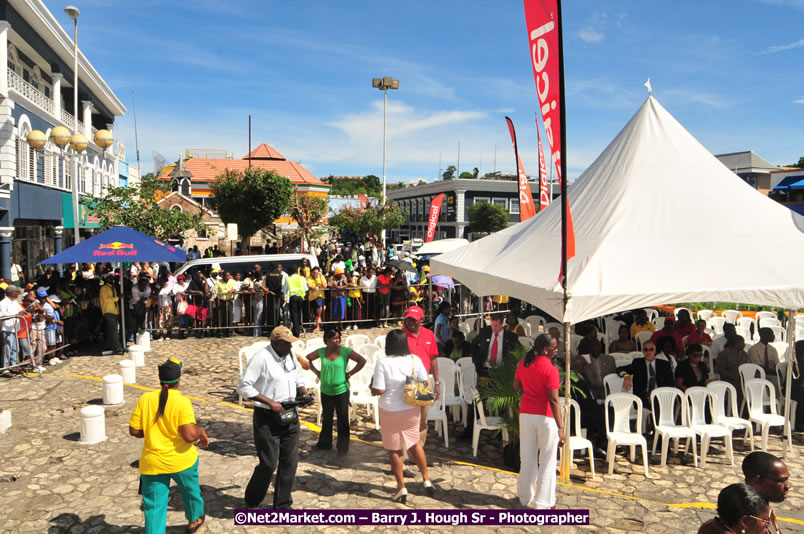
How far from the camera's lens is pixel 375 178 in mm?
157125

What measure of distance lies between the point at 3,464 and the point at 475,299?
12792mm

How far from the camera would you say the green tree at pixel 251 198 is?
1224 inches

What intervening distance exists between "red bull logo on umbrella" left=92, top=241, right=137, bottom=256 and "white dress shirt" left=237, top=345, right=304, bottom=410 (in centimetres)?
754

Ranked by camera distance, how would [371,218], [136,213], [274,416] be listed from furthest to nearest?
[371,218], [136,213], [274,416]

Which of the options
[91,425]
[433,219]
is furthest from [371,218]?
[91,425]

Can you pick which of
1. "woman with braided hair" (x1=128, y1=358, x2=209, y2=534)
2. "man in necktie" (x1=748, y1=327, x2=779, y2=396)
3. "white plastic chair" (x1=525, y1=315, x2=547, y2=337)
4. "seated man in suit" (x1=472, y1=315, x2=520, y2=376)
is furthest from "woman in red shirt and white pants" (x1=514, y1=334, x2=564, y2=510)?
"white plastic chair" (x1=525, y1=315, x2=547, y2=337)

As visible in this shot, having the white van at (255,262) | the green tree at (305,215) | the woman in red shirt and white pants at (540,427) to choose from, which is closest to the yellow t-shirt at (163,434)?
the woman in red shirt and white pants at (540,427)

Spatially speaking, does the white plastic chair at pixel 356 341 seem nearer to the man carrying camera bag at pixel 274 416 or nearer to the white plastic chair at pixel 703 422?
the man carrying camera bag at pixel 274 416

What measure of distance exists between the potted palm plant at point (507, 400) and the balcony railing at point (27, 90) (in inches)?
801

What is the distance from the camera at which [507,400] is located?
6457 millimetres

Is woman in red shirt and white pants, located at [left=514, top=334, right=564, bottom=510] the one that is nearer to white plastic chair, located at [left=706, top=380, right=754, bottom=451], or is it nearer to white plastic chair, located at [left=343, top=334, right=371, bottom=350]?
white plastic chair, located at [left=706, top=380, right=754, bottom=451]

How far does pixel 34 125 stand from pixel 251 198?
1130cm

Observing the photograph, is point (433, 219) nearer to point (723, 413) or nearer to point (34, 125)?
point (723, 413)

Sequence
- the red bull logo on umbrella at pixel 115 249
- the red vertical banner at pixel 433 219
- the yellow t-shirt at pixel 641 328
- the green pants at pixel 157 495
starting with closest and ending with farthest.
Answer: the green pants at pixel 157 495, the yellow t-shirt at pixel 641 328, the red bull logo on umbrella at pixel 115 249, the red vertical banner at pixel 433 219
